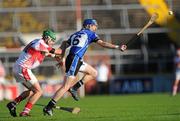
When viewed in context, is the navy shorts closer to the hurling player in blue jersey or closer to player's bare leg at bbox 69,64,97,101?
the hurling player in blue jersey

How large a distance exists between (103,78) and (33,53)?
1780cm

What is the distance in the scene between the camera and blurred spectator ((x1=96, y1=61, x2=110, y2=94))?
1246 inches

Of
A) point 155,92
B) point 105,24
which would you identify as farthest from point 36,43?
point 105,24

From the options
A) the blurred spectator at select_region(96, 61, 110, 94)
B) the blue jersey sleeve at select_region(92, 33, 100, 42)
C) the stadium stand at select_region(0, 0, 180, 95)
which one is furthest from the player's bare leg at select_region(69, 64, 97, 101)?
the stadium stand at select_region(0, 0, 180, 95)

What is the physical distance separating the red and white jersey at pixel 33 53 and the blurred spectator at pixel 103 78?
680 inches

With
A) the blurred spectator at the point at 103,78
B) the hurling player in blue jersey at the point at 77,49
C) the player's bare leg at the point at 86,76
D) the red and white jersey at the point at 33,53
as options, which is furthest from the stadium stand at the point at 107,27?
the red and white jersey at the point at 33,53

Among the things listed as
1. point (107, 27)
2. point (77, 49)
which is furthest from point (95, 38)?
point (107, 27)

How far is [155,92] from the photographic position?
1238 inches

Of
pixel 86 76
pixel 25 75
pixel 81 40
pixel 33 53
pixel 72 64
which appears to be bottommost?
pixel 86 76

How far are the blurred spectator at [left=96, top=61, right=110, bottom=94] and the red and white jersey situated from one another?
17280 mm

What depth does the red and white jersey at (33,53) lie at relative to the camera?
13867 mm

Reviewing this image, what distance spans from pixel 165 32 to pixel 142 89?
12.5ft

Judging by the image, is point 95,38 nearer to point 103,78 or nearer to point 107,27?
point 103,78

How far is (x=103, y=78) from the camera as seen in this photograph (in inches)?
1249
